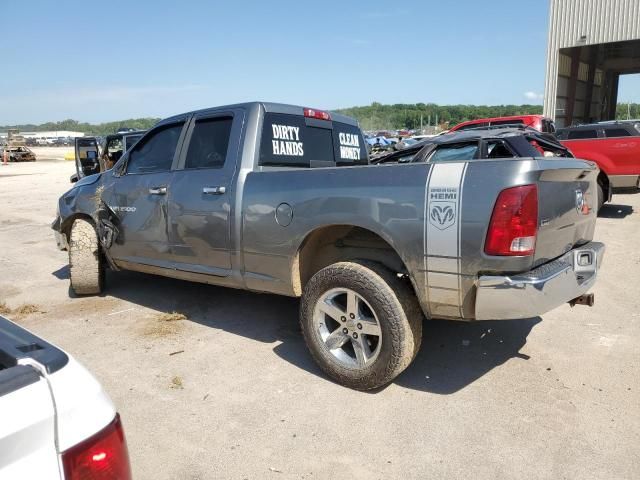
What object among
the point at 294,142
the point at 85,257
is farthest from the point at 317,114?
the point at 85,257

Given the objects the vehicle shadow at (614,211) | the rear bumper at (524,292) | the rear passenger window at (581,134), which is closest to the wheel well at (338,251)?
the rear bumper at (524,292)

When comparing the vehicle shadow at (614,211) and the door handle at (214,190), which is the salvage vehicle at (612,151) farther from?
the door handle at (214,190)

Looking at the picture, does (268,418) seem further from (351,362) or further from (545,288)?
(545,288)

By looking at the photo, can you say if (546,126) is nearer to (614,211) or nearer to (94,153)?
(614,211)

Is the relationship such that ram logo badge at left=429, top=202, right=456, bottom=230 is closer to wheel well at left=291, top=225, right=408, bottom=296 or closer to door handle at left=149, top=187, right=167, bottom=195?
wheel well at left=291, top=225, right=408, bottom=296

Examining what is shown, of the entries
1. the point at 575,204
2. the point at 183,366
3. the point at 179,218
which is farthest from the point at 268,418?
the point at 575,204

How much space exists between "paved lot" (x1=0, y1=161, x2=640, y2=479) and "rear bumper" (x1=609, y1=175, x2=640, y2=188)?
567cm

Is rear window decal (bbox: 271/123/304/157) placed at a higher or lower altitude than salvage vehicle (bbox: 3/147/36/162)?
higher

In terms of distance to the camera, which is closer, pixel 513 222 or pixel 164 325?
pixel 513 222

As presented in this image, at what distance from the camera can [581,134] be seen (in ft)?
36.8

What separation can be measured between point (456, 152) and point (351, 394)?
4.62 meters

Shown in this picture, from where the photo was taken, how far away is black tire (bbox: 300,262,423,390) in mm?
3250

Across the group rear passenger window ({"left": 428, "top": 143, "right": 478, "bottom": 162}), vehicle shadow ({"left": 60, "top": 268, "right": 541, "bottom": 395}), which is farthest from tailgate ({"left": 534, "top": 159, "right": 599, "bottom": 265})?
rear passenger window ({"left": 428, "top": 143, "right": 478, "bottom": 162})

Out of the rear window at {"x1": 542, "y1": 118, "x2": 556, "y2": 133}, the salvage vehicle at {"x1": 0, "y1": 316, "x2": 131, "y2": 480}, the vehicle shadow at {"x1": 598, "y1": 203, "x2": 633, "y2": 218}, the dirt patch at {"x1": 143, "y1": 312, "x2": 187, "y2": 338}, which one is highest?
the rear window at {"x1": 542, "y1": 118, "x2": 556, "y2": 133}
